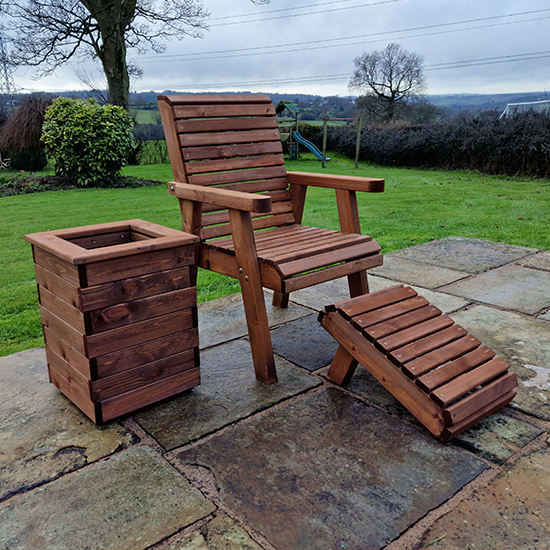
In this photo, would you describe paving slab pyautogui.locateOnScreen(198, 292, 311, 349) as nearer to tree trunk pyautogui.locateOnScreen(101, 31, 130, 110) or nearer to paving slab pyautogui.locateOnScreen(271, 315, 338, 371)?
paving slab pyautogui.locateOnScreen(271, 315, 338, 371)

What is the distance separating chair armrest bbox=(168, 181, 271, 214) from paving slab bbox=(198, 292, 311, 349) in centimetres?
74

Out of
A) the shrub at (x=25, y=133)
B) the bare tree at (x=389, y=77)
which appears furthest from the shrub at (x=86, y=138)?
the bare tree at (x=389, y=77)

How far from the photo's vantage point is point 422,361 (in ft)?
6.17

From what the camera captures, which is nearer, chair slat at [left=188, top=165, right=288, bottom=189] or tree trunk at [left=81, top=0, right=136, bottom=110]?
chair slat at [left=188, top=165, right=288, bottom=189]

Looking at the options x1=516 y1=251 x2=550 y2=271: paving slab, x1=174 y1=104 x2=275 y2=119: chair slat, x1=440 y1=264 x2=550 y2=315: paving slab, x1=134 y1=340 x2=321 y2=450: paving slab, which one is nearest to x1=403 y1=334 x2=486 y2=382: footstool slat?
x1=134 y1=340 x2=321 y2=450: paving slab

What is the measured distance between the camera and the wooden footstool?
1.77 metres

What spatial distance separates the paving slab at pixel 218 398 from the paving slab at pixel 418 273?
4.95 ft

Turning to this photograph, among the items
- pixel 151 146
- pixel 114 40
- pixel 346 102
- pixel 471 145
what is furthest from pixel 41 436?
pixel 346 102

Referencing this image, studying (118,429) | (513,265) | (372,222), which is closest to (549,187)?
(372,222)

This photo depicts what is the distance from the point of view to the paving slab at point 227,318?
267 cm

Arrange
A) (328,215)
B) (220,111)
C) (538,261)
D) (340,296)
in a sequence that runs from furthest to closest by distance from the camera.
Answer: (328,215)
(538,261)
(340,296)
(220,111)

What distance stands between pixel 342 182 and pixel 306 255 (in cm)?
57

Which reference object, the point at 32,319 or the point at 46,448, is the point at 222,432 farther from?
the point at 32,319

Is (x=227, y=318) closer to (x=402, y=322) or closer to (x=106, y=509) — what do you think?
(x=402, y=322)
